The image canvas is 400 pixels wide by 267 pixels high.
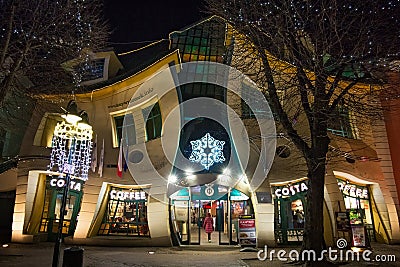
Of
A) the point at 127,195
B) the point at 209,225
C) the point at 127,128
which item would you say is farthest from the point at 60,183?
the point at 209,225

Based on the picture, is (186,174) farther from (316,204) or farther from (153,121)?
(316,204)

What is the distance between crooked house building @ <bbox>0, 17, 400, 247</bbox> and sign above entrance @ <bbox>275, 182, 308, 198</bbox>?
0.05 metres

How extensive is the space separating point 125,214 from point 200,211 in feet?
12.6

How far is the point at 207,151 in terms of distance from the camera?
51.8 ft

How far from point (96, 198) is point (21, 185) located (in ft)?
12.7

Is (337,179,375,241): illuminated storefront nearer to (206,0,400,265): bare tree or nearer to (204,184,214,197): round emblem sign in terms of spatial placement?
(204,184,214,197): round emblem sign

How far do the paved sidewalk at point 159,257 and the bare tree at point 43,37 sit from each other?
564 cm

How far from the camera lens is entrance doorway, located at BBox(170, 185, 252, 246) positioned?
47.9ft

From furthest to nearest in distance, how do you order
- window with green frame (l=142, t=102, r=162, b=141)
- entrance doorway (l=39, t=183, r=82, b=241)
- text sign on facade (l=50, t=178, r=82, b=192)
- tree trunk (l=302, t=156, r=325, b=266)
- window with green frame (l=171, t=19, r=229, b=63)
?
window with green frame (l=171, t=19, r=229, b=63) < window with green frame (l=142, t=102, r=162, b=141) < text sign on facade (l=50, t=178, r=82, b=192) < entrance doorway (l=39, t=183, r=82, b=241) < tree trunk (l=302, t=156, r=325, b=266)

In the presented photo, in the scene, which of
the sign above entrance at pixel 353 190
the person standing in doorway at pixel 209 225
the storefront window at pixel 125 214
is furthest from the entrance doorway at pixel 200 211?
the sign above entrance at pixel 353 190

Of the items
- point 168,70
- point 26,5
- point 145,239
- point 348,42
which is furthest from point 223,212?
point 26,5

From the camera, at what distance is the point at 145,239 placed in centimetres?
1434

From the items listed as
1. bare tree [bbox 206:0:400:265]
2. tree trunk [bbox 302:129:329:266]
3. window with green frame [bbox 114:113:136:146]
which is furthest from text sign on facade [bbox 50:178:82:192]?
tree trunk [bbox 302:129:329:266]

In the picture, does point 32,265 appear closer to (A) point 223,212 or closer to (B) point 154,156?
(B) point 154,156
